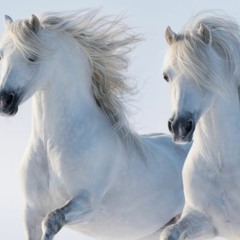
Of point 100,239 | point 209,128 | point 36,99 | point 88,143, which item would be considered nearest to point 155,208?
point 100,239

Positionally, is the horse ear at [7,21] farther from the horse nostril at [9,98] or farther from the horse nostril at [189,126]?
the horse nostril at [189,126]

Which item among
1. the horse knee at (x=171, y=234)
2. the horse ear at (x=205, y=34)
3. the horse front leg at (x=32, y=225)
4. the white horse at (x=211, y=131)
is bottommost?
the horse front leg at (x=32, y=225)

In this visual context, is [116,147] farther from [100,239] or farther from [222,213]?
[222,213]

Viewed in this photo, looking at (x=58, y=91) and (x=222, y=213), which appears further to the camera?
(x=58, y=91)

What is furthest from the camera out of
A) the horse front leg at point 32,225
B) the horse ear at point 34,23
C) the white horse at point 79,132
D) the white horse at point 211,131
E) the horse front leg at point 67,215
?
the horse front leg at point 32,225

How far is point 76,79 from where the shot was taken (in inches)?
275

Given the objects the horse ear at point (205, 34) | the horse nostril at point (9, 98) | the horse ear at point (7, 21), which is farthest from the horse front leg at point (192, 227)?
the horse ear at point (7, 21)

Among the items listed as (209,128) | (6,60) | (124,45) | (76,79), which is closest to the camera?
(209,128)

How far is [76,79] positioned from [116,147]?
72cm

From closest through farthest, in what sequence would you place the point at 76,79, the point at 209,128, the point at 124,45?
the point at 209,128, the point at 76,79, the point at 124,45

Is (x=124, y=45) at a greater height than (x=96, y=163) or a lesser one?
greater

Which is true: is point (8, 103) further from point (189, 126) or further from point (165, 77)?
point (189, 126)

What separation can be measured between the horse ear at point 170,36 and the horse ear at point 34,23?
1.46 m

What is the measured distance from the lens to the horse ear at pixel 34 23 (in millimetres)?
6746
